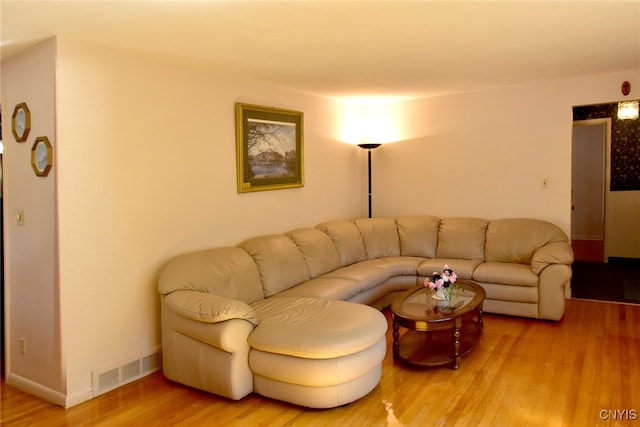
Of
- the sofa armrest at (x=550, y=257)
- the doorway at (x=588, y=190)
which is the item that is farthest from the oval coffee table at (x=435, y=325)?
the doorway at (x=588, y=190)

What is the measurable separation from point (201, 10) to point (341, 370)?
6.99 feet

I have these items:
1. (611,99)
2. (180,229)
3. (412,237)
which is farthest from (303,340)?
(611,99)

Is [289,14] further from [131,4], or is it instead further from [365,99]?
[365,99]

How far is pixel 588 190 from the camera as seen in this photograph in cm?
738

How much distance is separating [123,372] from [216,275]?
35.6 inches

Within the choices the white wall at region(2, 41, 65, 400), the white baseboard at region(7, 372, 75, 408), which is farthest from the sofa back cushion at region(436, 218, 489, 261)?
the white wall at region(2, 41, 65, 400)

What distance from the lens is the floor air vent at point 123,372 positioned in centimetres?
303

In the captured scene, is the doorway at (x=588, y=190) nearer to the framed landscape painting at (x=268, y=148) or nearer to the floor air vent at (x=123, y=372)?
the framed landscape painting at (x=268, y=148)

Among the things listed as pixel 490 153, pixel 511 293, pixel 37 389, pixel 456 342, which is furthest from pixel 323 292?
pixel 490 153

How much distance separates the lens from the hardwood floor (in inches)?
103

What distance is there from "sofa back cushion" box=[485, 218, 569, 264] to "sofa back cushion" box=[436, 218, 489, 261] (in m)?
0.09

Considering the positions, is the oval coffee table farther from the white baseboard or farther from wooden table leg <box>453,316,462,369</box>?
the white baseboard

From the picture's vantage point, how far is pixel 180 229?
11.7ft

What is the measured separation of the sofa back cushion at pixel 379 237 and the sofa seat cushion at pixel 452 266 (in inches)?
21.2
